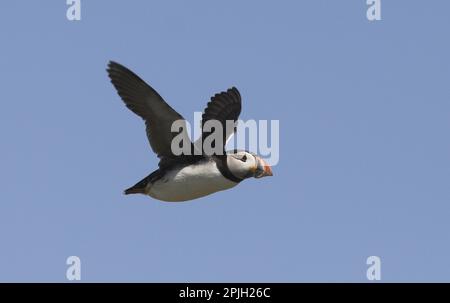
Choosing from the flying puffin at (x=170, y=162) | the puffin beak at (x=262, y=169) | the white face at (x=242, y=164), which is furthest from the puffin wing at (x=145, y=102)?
the puffin beak at (x=262, y=169)

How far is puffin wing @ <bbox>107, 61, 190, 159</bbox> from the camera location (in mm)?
19797

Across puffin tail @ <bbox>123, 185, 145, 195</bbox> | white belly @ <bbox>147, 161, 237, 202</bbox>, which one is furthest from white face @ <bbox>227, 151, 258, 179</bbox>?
puffin tail @ <bbox>123, 185, 145, 195</bbox>

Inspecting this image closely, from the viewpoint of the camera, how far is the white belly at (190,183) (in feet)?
65.7

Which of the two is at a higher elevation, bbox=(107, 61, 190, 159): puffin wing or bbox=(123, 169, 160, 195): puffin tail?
bbox=(107, 61, 190, 159): puffin wing

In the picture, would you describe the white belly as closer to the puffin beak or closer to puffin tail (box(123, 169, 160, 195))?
puffin tail (box(123, 169, 160, 195))

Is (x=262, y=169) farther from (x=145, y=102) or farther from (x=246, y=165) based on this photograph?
(x=145, y=102)

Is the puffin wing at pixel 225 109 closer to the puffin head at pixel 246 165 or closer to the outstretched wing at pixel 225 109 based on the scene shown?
the outstretched wing at pixel 225 109

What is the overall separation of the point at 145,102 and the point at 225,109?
1.23 meters

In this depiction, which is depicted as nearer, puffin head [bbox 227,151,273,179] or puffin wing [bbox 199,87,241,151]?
puffin head [bbox 227,151,273,179]

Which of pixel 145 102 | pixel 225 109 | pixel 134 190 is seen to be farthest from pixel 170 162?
pixel 225 109

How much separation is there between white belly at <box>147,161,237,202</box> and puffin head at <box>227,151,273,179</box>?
156 millimetres

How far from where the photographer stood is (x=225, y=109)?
20688 millimetres
